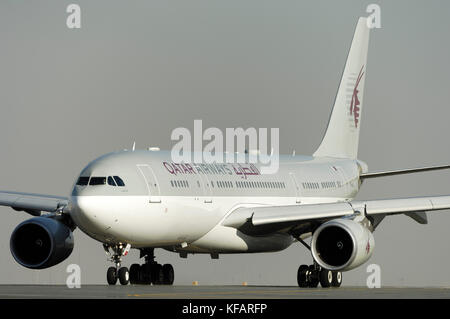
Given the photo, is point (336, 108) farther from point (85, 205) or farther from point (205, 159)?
point (85, 205)

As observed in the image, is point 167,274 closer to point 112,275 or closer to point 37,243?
point 112,275

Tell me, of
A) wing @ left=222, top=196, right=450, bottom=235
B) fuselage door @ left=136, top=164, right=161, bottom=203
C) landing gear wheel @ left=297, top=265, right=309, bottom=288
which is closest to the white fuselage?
fuselage door @ left=136, top=164, right=161, bottom=203

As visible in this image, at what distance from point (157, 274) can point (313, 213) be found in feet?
20.0

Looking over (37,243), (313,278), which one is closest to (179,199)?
(37,243)

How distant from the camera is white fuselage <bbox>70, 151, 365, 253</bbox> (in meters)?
35.5

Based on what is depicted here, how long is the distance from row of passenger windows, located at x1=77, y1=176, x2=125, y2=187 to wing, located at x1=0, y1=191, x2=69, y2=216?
5244 millimetres

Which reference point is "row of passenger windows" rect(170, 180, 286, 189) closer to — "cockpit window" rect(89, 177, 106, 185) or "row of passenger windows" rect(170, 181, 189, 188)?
"row of passenger windows" rect(170, 181, 189, 188)

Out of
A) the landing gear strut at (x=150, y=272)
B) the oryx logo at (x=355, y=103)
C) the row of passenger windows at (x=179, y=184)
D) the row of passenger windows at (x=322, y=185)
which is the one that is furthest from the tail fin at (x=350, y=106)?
the row of passenger windows at (x=179, y=184)

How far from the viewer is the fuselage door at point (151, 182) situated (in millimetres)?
36781

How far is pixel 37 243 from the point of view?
A: 39.7m

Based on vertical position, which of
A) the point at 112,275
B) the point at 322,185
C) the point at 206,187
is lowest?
the point at 112,275

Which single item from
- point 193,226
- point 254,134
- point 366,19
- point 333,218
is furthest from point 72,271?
point 366,19

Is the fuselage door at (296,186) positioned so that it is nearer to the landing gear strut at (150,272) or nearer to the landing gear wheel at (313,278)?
the landing gear wheel at (313,278)

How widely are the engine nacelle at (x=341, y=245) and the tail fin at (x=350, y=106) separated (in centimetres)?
1391
